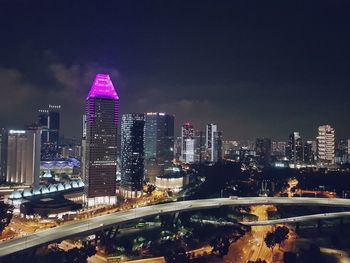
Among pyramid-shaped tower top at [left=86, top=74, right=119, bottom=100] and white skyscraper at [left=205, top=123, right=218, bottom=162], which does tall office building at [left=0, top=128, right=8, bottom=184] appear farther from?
white skyscraper at [left=205, top=123, right=218, bottom=162]

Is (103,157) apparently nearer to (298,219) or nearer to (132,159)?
(132,159)

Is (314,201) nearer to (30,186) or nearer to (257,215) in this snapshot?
(257,215)

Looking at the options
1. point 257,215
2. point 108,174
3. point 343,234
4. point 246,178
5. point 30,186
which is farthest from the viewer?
point 246,178

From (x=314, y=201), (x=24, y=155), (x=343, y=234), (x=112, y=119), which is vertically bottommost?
(x=343, y=234)

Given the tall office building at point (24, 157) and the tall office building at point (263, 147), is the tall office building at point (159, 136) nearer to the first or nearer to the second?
the tall office building at point (263, 147)

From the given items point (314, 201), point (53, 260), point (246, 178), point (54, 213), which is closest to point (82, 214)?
point (54, 213)

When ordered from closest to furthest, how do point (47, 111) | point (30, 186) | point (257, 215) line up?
point (257, 215) → point (30, 186) → point (47, 111)

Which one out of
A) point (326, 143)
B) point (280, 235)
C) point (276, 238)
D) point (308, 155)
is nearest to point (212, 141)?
point (308, 155)
